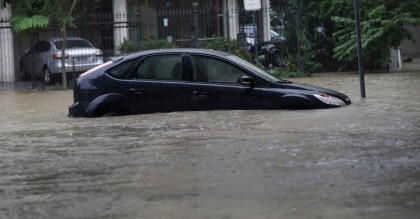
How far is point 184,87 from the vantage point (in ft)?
39.0

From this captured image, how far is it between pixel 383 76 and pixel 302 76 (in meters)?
3.36

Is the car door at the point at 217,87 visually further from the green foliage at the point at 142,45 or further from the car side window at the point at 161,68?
the green foliage at the point at 142,45

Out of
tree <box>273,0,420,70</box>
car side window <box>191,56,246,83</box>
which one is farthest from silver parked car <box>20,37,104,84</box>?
car side window <box>191,56,246,83</box>

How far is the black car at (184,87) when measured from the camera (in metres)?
11.6

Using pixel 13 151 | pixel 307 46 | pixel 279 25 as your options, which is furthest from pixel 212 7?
pixel 13 151

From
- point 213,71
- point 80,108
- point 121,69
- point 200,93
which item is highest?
point 121,69

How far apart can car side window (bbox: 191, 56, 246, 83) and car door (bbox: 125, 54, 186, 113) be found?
0.26 metres

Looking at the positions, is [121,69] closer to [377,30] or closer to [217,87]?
[217,87]

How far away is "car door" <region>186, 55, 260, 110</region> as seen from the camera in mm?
11688

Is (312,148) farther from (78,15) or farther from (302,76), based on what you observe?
(78,15)

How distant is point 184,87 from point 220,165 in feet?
14.7

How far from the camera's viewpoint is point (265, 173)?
7.06m

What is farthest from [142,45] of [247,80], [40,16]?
[247,80]

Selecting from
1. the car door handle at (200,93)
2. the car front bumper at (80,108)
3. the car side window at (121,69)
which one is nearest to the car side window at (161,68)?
the car side window at (121,69)
